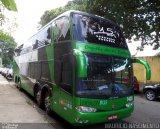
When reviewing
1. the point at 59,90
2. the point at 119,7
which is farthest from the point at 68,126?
the point at 119,7

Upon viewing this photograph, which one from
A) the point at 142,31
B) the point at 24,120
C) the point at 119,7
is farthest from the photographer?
the point at 142,31

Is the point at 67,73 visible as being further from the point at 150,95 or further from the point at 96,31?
the point at 150,95

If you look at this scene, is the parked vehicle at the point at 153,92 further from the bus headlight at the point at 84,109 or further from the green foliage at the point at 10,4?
the green foliage at the point at 10,4

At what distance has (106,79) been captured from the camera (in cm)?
636

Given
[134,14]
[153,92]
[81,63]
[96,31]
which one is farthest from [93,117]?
[134,14]

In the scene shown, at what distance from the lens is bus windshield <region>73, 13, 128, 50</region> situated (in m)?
6.54

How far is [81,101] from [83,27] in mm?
2190

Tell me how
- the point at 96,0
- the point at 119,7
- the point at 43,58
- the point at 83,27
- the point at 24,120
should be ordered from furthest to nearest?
the point at 96,0 → the point at 119,7 → the point at 43,58 → the point at 24,120 → the point at 83,27

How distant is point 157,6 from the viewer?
523 inches

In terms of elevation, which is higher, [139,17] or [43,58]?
[139,17]

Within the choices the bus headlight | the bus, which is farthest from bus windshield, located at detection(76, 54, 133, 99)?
the bus headlight

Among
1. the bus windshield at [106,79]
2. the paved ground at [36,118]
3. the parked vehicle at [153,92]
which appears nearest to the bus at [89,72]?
the bus windshield at [106,79]

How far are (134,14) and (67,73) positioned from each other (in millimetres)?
9525

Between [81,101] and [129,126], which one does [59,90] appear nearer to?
[81,101]
